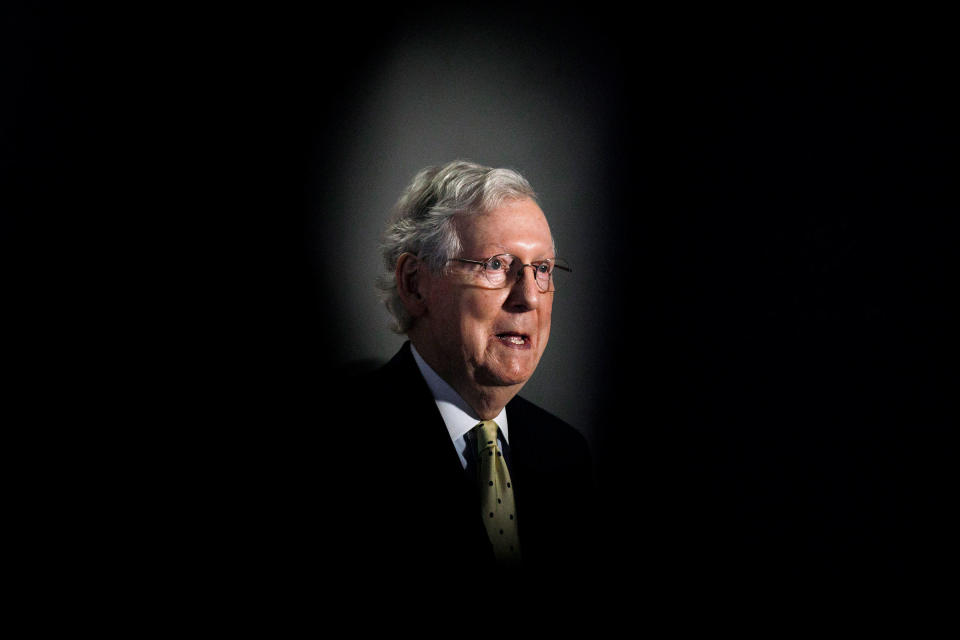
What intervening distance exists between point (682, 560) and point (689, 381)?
41 centimetres

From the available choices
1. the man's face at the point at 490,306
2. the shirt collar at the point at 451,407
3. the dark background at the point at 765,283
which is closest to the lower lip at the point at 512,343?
the man's face at the point at 490,306

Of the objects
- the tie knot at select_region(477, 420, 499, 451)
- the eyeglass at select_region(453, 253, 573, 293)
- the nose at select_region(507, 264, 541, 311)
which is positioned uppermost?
the eyeglass at select_region(453, 253, 573, 293)

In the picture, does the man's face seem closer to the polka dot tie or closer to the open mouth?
the open mouth

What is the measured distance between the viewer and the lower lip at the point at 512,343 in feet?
3.81

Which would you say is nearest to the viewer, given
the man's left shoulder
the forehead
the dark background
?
the forehead

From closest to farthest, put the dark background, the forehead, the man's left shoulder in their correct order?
the forehead < the man's left shoulder < the dark background

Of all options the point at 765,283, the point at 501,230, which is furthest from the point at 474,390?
the point at 765,283

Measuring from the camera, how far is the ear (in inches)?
46.7

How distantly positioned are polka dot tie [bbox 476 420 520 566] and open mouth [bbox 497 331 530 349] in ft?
0.52

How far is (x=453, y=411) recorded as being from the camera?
1213 mm

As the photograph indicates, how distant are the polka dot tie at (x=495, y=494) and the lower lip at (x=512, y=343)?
0.16 metres

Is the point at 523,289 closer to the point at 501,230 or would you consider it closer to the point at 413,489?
the point at 501,230

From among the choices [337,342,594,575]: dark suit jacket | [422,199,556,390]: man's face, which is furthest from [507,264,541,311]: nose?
[337,342,594,575]: dark suit jacket

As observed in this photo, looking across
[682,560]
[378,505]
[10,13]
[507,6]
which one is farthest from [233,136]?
[682,560]
